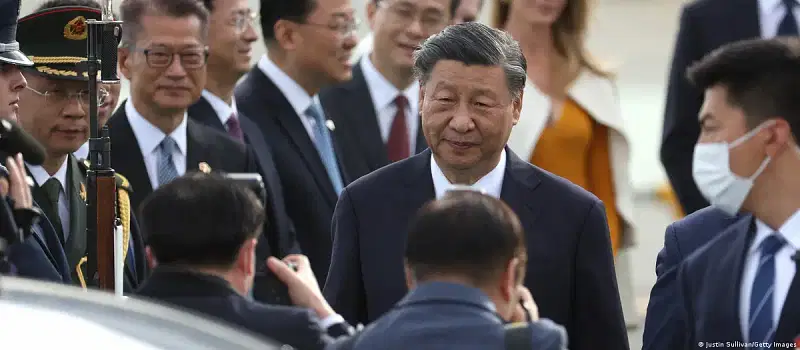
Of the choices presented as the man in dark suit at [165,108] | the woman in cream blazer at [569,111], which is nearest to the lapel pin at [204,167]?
the man in dark suit at [165,108]

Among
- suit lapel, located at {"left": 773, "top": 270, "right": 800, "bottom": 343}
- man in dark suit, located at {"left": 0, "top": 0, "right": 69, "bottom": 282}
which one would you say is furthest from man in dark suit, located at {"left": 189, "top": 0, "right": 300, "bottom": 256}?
suit lapel, located at {"left": 773, "top": 270, "right": 800, "bottom": 343}

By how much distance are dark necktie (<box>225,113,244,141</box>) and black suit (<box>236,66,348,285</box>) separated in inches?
2.1

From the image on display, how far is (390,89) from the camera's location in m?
8.46

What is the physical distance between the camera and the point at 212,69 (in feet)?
26.1

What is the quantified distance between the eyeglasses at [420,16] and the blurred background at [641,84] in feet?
1.22

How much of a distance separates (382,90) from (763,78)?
10.9 ft

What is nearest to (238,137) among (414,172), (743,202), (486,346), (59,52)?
(59,52)

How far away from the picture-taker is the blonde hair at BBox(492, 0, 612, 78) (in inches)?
316

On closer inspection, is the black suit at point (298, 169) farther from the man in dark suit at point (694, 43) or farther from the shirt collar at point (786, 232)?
the shirt collar at point (786, 232)

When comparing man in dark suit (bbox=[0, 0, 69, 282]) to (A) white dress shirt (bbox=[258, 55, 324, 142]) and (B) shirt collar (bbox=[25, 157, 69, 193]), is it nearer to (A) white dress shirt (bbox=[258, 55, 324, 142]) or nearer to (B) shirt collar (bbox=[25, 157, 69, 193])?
(B) shirt collar (bbox=[25, 157, 69, 193])

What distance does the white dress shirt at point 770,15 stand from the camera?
297 inches

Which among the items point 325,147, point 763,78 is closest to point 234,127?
point 325,147

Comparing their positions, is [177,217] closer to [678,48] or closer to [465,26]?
[465,26]

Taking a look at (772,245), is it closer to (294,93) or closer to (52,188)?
(52,188)
